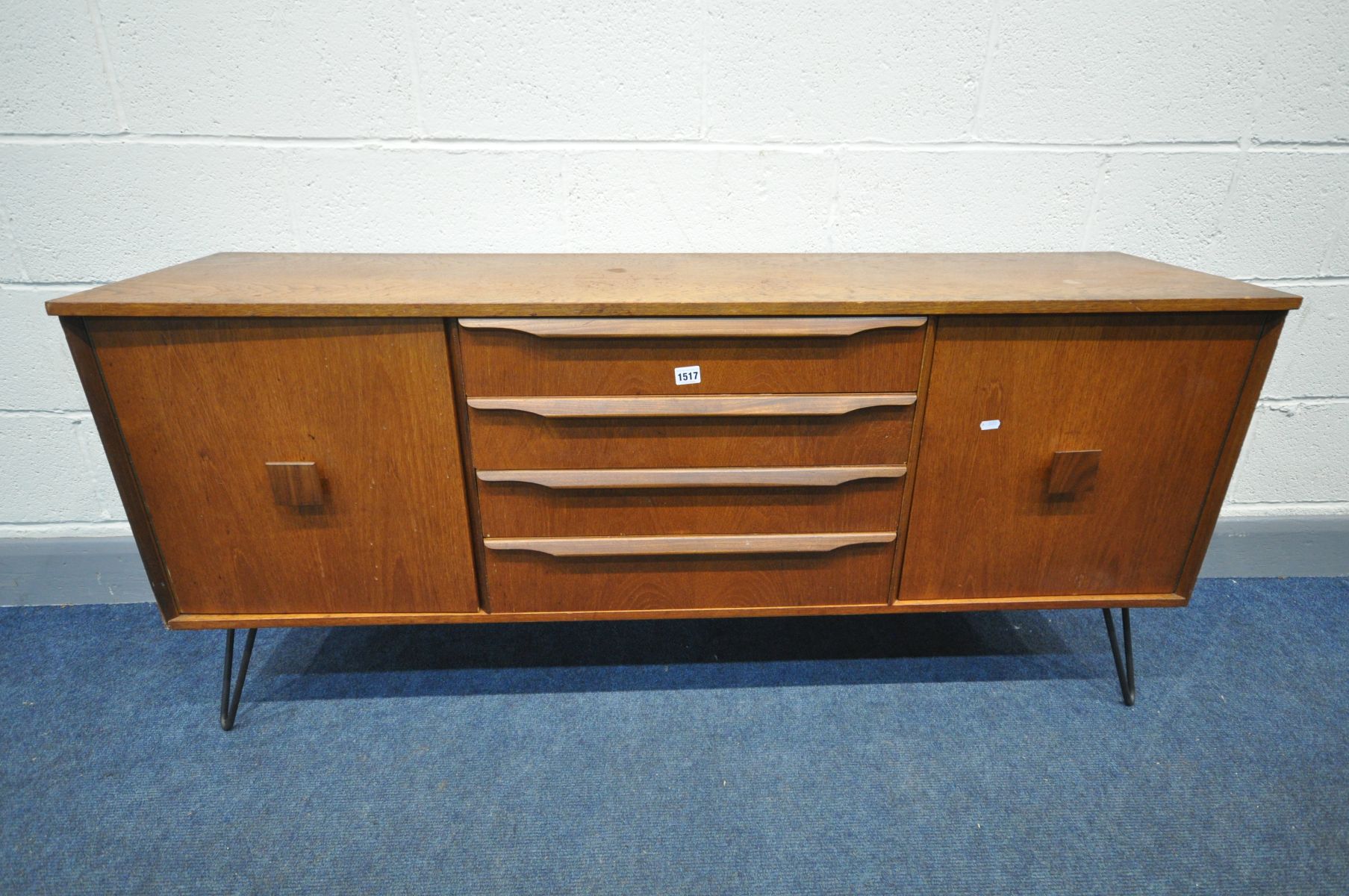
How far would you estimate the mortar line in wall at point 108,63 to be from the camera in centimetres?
102

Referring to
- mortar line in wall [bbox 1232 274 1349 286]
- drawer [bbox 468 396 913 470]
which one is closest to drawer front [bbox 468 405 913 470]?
drawer [bbox 468 396 913 470]

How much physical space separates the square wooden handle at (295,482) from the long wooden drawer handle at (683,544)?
233mm

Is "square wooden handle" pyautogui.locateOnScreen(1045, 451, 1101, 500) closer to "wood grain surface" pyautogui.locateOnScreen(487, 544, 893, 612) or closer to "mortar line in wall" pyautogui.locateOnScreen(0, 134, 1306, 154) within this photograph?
"wood grain surface" pyautogui.locateOnScreen(487, 544, 893, 612)

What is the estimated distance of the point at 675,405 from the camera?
85cm

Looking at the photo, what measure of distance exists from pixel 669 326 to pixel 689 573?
1.23 feet

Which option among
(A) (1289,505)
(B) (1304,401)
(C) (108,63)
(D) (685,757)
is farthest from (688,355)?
(A) (1289,505)

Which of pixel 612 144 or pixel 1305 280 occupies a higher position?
pixel 612 144

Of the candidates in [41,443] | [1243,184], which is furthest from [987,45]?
[41,443]

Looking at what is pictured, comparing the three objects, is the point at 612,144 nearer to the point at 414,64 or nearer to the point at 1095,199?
the point at 414,64

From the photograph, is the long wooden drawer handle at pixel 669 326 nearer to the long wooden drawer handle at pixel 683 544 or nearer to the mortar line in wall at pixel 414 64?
the long wooden drawer handle at pixel 683 544

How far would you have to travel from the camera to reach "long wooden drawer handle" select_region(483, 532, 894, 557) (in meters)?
0.94

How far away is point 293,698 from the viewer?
3.78 ft

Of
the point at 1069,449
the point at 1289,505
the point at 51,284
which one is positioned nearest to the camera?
the point at 1069,449

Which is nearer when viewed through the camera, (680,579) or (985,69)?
(680,579)
